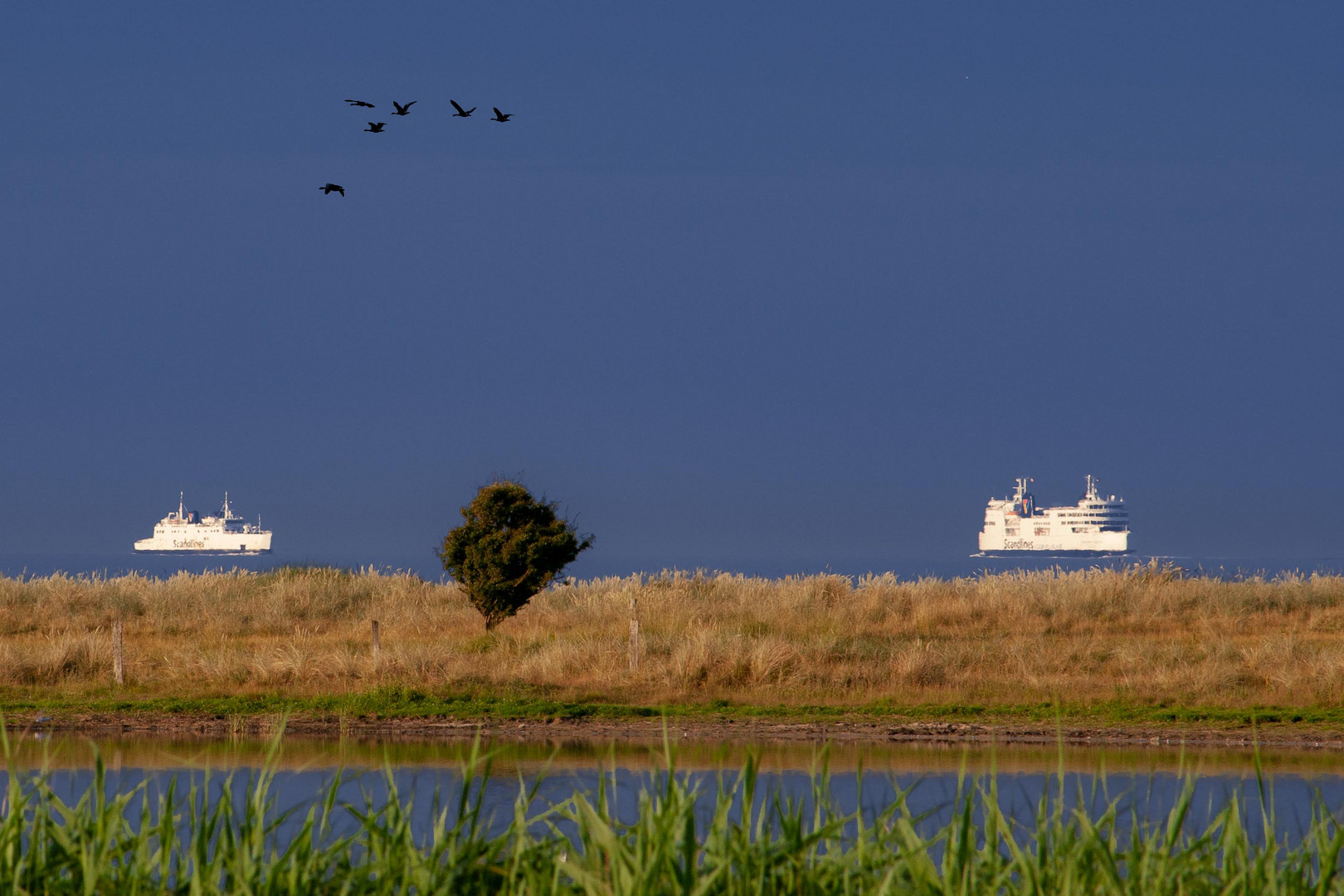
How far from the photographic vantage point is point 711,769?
15688 mm

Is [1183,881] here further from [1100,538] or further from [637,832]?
[1100,538]

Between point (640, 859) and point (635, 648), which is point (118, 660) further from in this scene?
point (640, 859)

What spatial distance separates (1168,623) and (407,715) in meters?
16.8

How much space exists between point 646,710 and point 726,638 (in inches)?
149

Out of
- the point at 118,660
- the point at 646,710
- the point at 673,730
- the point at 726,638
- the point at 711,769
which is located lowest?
the point at 711,769

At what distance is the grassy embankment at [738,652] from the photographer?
2095cm

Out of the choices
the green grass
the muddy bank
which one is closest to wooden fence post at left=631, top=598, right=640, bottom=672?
the muddy bank

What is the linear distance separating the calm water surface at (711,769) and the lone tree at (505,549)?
324 inches

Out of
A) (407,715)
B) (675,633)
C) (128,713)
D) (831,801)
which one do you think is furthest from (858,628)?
(831,801)

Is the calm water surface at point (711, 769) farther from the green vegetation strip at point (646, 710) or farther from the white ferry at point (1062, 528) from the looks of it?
the white ferry at point (1062, 528)

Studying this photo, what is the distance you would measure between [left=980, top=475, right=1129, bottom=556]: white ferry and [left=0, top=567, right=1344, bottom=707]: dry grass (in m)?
123

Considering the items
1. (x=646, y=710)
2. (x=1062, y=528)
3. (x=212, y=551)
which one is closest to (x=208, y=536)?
(x=212, y=551)

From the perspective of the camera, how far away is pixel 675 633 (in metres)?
25.8

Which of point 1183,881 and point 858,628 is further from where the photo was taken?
point 858,628
